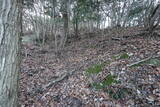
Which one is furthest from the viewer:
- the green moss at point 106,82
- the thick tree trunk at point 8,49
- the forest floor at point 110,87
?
the green moss at point 106,82

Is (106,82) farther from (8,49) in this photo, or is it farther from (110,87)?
(8,49)

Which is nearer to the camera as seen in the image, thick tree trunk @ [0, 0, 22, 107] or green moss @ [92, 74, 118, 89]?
thick tree trunk @ [0, 0, 22, 107]

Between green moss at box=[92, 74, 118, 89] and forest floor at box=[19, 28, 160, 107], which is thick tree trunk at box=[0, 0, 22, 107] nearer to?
forest floor at box=[19, 28, 160, 107]

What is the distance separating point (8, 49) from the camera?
1828 millimetres

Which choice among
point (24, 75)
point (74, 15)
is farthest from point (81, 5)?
point (24, 75)

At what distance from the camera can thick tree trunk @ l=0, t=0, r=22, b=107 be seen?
1.79 m

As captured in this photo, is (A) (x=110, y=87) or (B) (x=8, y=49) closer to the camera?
(B) (x=8, y=49)

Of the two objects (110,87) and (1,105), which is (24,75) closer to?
(110,87)

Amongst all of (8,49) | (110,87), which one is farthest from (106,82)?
(8,49)

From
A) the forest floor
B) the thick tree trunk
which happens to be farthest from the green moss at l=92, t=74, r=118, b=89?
the thick tree trunk

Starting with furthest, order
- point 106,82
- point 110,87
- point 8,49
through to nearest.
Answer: point 106,82 → point 110,87 → point 8,49

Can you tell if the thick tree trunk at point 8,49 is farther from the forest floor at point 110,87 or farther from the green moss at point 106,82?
the green moss at point 106,82

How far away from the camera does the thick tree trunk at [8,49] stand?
1.79 meters

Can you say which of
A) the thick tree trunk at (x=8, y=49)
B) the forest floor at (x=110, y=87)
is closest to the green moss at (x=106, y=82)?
the forest floor at (x=110, y=87)
